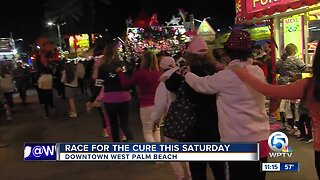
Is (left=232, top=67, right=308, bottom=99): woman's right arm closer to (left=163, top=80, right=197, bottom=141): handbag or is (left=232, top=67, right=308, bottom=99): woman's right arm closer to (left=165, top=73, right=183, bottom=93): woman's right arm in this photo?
(left=163, top=80, right=197, bottom=141): handbag

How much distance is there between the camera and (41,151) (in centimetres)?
405

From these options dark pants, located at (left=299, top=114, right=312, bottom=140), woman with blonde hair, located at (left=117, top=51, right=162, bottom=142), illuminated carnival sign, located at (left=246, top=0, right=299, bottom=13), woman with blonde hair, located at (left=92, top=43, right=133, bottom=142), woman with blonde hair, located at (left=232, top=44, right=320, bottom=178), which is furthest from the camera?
illuminated carnival sign, located at (left=246, top=0, right=299, bottom=13)

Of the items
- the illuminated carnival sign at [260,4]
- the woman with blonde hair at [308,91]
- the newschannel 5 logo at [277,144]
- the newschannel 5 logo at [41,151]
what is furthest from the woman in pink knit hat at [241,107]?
the illuminated carnival sign at [260,4]

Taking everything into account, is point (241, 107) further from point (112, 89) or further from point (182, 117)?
point (112, 89)

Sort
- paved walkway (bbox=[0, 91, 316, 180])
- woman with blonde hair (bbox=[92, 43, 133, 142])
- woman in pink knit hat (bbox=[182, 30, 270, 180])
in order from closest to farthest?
woman in pink knit hat (bbox=[182, 30, 270, 180]) < paved walkway (bbox=[0, 91, 316, 180]) < woman with blonde hair (bbox=[92, 43, 133, 142])

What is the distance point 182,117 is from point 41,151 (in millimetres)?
1327

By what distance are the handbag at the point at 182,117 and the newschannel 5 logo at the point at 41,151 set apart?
1.18 metres

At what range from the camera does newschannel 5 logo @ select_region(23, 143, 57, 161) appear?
3.91m

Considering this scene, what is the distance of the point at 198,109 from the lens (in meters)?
4.19

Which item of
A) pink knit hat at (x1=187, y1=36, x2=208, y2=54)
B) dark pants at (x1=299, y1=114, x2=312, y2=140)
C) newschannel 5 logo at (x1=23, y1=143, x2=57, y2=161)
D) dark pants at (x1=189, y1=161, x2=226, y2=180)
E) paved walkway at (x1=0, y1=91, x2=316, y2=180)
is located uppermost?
pink knit hat at (x1=187, y1=36, x2=208, y2=54)

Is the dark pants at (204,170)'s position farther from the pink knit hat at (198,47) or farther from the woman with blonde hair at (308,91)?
the woman with blonde hair at (308,91)

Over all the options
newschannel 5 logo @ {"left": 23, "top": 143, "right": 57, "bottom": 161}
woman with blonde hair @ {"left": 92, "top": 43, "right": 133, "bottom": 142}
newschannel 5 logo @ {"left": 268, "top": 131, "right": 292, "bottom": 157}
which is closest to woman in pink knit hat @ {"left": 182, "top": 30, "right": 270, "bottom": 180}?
newschannel 5 logo @ {"left": 23, "top": 143, "right": 57, "bottom": 161}

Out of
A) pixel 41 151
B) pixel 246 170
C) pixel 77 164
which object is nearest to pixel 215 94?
pixel 246 170

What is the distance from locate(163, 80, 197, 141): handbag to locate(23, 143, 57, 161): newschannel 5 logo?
3.88ft
